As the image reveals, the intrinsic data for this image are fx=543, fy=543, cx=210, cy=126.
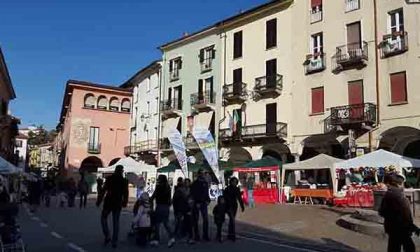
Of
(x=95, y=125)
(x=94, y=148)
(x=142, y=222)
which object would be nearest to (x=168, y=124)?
(x=94, y=148)

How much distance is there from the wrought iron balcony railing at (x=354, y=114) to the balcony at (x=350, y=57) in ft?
8.22

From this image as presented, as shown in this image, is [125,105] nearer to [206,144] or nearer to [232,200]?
[206,144]

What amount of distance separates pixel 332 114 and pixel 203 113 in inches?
595

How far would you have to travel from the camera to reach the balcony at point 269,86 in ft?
126

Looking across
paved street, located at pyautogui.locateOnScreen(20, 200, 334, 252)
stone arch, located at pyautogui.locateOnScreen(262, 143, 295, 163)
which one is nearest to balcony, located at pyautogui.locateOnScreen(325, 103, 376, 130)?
stone arch, located at pyautogui.locateOnScreen(262, 143, 295, 163)

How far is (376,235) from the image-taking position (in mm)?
14602

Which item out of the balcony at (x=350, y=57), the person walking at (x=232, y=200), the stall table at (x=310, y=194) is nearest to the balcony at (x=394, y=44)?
the balcony at (x=350, y=57)

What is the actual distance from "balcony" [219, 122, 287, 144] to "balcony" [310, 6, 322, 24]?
7350 mm

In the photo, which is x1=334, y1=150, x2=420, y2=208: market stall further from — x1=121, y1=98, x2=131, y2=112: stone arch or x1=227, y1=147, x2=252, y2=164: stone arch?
x1=121, y1=98, x2=131, y2=112: stone arch

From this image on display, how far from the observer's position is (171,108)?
50375 mm

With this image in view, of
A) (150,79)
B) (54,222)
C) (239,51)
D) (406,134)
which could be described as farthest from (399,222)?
(150,79)

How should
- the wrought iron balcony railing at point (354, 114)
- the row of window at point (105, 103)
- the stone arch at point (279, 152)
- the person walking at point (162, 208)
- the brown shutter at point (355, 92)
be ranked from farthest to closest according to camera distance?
the row of window at point (105, 103)
the stone arch at point (279, 152)
the brown shutter at point (355, 92)
the wrought iron balcony railing at point (354, 114)
the person walking at point (162, 208)

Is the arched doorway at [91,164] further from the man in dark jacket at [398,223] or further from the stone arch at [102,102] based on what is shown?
the man in dark jacket at [398,223]

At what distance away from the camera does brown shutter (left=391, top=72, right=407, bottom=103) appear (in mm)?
30506
